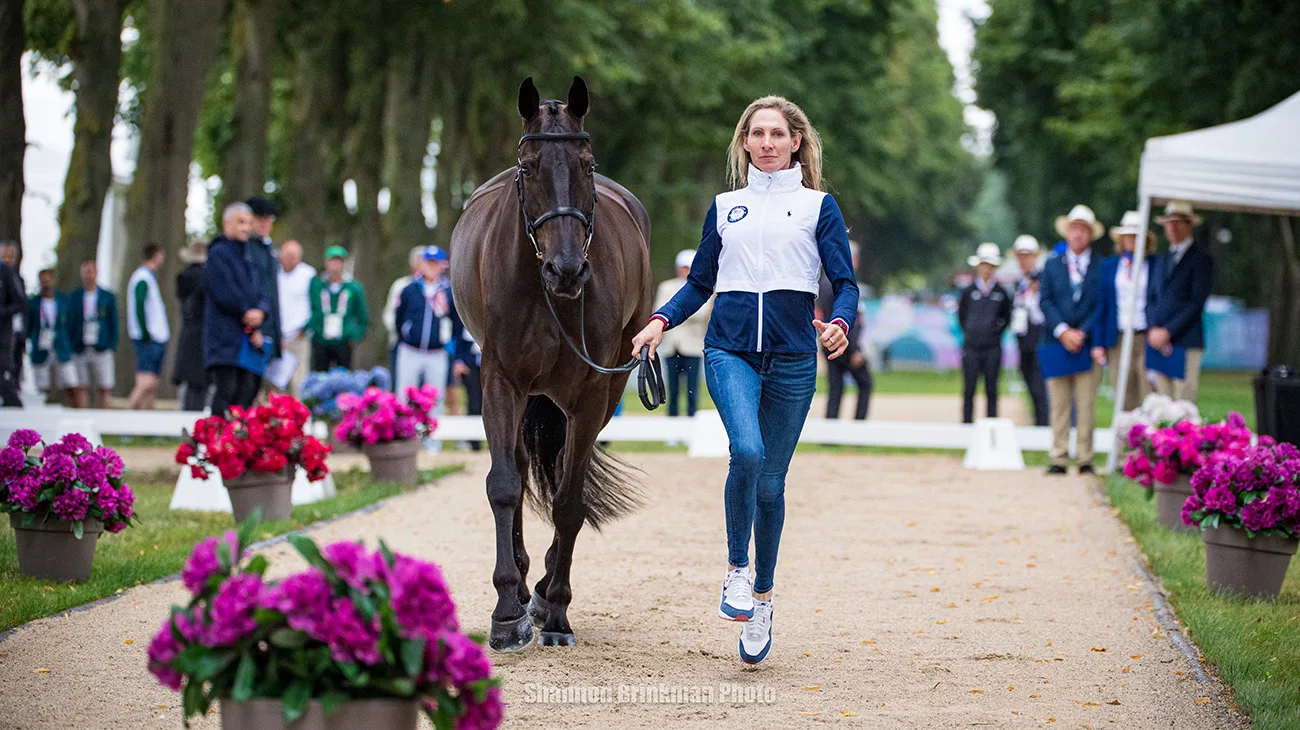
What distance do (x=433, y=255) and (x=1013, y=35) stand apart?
2443 cm

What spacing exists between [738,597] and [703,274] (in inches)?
55.6

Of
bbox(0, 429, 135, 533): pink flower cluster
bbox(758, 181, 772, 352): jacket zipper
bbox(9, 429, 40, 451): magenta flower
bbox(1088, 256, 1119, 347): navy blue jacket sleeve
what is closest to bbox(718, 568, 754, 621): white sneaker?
bbox(758, 181, 772, 352): jacket zipper

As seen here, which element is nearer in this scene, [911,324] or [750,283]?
[750,283]

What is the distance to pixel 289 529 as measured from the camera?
10625 mm

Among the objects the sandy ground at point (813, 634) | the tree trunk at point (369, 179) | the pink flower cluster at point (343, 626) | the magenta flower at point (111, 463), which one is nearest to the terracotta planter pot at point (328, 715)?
the pink flower cluster at point (343, 626)

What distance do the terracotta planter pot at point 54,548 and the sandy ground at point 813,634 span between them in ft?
1.44

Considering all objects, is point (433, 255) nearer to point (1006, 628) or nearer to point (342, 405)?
point (342, 405)

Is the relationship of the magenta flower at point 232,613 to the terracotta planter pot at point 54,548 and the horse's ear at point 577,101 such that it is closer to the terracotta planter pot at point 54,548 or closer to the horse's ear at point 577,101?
the horse's ear at point 577,101

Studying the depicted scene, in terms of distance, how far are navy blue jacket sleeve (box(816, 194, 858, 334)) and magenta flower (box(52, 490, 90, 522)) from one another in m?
4.07

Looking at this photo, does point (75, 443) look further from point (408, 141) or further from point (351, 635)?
point (408, 141)

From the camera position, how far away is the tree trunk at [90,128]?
21219mm

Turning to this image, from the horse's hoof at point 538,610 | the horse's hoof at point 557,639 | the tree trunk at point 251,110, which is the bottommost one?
the horse's hoof at point 557,639

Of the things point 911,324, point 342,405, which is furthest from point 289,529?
point 911,324

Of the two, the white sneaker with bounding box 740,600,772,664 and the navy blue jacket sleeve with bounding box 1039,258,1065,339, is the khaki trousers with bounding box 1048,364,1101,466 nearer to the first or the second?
the navy blue jacket sleeve with bounding box 1039,258,1065,339
